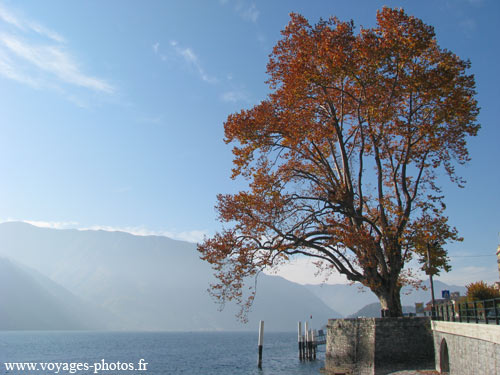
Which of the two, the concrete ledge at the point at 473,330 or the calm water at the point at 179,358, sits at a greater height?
the concrete ledge at the point at 473,330

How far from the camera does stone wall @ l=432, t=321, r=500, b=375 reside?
45.7 ft

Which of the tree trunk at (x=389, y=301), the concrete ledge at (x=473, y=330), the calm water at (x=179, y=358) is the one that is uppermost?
the tree trunk at (x=389, y=301)

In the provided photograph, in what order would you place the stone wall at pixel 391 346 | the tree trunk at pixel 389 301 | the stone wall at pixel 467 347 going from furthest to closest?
the tree trunk at pixel 389 301
the stone wall at pixel 391 346
the stone wall at pixel 467 347

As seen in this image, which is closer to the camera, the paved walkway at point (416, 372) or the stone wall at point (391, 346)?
the paved walkway at point (416, 372)

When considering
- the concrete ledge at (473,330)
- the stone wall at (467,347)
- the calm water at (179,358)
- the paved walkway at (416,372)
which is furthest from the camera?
the calm water at (179,358)

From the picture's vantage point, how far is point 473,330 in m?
16.0

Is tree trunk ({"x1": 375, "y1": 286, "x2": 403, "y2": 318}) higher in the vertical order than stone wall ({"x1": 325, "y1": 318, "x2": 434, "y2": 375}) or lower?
higher

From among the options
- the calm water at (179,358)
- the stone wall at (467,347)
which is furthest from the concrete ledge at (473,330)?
the calm water at (179,358)

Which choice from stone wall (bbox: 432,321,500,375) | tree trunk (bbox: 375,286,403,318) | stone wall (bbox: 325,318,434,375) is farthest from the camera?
tree trunk (bbox: 375,286,403,318)

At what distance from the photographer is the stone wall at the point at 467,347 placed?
1394 cm

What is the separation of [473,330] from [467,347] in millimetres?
1454

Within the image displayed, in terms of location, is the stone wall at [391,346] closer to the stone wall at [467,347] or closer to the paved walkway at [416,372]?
the paved walkway at [416,372]

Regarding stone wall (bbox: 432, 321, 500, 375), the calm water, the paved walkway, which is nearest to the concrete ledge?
stone wall (bbox: 432, 321, 500, 375)

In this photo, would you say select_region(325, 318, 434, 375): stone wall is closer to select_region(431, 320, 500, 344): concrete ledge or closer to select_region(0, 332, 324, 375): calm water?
select_region(431, 320, 500, 344): concrete ledge
